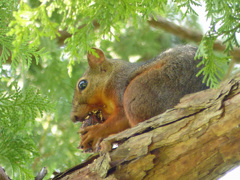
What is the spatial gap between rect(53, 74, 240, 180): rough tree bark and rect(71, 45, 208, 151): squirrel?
0.59m

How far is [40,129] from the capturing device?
4.34 m

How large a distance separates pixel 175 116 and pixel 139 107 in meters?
0.74

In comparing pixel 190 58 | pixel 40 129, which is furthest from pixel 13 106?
pixel 40 129

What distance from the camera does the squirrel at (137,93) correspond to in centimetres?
274

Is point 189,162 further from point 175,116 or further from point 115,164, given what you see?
point 115,164

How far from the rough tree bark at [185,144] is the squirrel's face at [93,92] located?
121cm

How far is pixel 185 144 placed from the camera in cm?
191

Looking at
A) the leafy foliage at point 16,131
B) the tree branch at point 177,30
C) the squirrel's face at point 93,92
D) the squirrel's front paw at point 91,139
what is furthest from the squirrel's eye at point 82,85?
the tree branch at point 177,30

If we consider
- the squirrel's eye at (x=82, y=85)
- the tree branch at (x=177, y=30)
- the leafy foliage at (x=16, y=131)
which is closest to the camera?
the leafy foliage at (x=16, y=131)

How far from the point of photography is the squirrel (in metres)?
2.74

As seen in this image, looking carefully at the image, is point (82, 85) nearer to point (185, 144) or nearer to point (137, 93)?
point (137, 93)

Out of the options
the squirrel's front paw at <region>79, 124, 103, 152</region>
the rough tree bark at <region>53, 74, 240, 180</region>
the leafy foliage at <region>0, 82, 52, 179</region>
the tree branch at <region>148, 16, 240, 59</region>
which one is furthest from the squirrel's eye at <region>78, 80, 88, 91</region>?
the tree branch at <region>148, 16, 240, 59</region>

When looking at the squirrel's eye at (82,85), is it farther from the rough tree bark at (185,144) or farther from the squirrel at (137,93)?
the rough tree bark at (185,144)

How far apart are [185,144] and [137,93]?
97 cm
